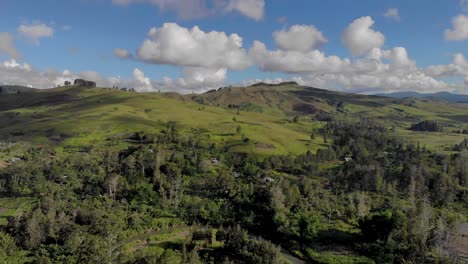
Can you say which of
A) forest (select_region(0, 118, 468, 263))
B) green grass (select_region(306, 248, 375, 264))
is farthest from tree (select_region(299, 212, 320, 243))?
green grass (select_region(306, 248, 375, 264))

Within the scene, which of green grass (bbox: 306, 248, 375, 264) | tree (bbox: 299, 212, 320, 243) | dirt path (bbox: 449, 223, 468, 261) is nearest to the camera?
green grass (bbox: 306, 248, 375, 264)

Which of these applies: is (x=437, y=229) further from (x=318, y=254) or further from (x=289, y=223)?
(x=289, y=223)

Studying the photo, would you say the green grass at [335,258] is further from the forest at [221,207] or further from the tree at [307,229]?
the tree at [307,229]

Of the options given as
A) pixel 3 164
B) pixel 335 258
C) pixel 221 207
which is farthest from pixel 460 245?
pixel 3 164

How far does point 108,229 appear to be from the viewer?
280 feet

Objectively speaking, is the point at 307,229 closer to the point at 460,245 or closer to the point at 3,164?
the point at 460,245

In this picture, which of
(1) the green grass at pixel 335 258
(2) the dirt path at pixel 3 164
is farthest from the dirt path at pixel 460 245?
(2) the dirt path at pixel 3 164

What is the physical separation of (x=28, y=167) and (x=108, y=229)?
7507 centimetres

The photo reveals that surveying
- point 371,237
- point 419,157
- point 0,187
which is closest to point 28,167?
point 0,187

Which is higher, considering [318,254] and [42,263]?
[42,263]

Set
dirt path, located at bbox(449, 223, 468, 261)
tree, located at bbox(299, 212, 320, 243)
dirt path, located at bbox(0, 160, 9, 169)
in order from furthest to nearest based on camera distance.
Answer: dirt path, located at bbox(0, 160, 9, 169) < dirt path, located at bbox(449, 223, 468, 261) < tree, located at bbox(299, 212, 320, 243)

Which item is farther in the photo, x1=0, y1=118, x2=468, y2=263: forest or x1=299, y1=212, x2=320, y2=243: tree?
x1=299, y1=212, x2=320, y2=243: tree

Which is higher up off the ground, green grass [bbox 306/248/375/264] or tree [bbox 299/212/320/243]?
tree [bbox 299/212/320/243]

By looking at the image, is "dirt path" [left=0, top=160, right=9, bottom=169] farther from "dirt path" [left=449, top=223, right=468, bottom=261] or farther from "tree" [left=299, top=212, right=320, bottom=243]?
"dirt path" [left=449, top=223, right=468, bottom=261]
